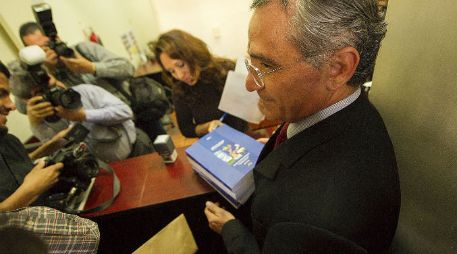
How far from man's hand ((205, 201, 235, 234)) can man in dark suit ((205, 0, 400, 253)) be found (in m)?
0.30

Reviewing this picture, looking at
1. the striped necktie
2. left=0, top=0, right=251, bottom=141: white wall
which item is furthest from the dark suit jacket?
left=0, top=0, right=251, bottom=141: white wall

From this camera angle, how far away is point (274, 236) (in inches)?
21.6

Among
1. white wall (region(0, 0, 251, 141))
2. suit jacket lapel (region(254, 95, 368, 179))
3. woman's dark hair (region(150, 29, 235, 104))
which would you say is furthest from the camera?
white wall (region(0, 0, 251, 141))

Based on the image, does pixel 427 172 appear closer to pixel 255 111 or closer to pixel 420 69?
pixel 420 69

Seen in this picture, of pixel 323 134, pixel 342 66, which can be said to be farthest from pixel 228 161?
pixel 342 66

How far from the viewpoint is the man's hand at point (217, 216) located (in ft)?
3.07

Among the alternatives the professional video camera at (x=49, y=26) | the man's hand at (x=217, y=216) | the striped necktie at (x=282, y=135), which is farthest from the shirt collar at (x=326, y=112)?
the professional video camera at (x=49, y=26)

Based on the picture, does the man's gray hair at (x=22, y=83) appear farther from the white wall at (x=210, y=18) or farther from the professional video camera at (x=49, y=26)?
the white wall at (x=210, y=18)

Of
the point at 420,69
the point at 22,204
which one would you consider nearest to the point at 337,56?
the point at 420,69

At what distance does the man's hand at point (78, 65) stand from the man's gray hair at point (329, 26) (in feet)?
5.32

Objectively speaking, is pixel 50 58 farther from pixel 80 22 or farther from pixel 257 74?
pixel 257 74

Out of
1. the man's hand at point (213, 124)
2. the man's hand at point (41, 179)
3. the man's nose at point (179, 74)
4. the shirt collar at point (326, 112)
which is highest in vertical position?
the shirt collar at point (326, 112)

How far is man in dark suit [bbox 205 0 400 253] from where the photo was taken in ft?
1.66

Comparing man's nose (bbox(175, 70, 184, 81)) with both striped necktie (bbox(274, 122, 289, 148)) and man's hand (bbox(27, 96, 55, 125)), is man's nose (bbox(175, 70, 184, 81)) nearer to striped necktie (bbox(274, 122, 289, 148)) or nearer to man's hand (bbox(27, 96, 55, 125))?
man's hand (bbox(27, 96, 55, 125))
